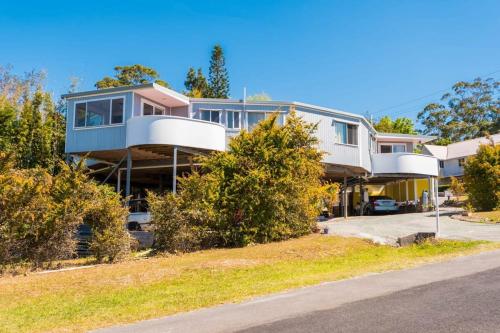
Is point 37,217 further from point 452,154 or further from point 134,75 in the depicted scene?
point 452,154

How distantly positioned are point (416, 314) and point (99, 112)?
1963 centimetres

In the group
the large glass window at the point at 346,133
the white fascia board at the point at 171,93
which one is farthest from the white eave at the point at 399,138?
the white fascia board at the point at 171,93

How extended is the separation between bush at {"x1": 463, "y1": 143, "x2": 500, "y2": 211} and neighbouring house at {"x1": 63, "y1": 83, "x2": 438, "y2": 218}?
4446 mm

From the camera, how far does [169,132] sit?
21359mm

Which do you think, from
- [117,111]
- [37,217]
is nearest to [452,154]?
[117,111]

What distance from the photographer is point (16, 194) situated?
13.4m

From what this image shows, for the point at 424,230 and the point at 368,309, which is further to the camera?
the point at 424,230

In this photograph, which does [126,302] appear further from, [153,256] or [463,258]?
[463,258]

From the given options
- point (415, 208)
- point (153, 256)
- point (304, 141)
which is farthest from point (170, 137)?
point (415, 208)

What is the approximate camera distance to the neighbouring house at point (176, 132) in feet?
71.5

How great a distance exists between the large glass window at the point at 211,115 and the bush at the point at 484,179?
1361 centimetres

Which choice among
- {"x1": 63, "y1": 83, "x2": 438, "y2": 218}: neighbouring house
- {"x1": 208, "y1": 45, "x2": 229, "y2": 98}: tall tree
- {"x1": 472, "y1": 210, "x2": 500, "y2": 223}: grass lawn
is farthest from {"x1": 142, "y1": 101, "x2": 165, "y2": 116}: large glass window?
{"x1": 208, "y1": 45, "x2": 229, "y2": 98}: tall tree

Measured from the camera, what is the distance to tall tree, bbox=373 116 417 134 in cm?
6125

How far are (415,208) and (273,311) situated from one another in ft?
88.3
